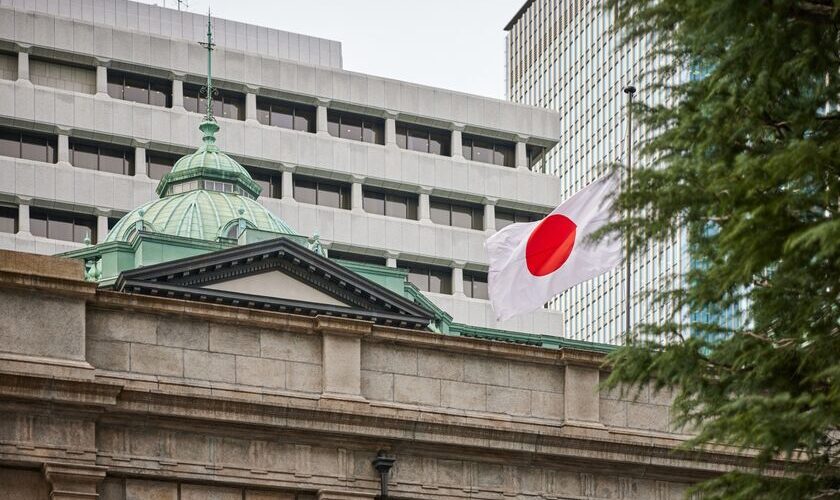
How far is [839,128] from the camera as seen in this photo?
19750mm

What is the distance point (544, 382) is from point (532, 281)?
4387 millimetres

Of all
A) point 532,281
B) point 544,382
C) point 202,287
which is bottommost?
point 544,382

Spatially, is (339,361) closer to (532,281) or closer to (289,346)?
(289,346)

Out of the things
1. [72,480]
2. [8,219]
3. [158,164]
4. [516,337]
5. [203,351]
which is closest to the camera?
[72,480]

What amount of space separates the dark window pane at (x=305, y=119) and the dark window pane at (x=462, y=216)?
959 cm

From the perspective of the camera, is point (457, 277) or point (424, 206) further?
point (424, 206)

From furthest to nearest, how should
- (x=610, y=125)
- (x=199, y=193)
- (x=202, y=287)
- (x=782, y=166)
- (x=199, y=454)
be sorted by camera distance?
1. (x=610, y=125)
2. (x=199, y=193)
3. (x=202, y=287)
4. (x=199, y=454)
5. (x=782, y=166)

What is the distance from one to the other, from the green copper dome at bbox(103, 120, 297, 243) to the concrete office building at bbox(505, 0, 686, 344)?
69.4 metres

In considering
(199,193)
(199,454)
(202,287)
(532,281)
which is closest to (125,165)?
(199,193)

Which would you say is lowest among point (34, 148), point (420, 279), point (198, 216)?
point (198, 216)

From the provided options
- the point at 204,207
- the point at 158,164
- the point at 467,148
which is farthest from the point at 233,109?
the point at 204,207

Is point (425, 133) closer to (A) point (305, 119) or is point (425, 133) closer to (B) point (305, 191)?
(A) point (305, 119)

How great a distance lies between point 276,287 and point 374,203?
51280mm

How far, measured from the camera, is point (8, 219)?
93375 mm
